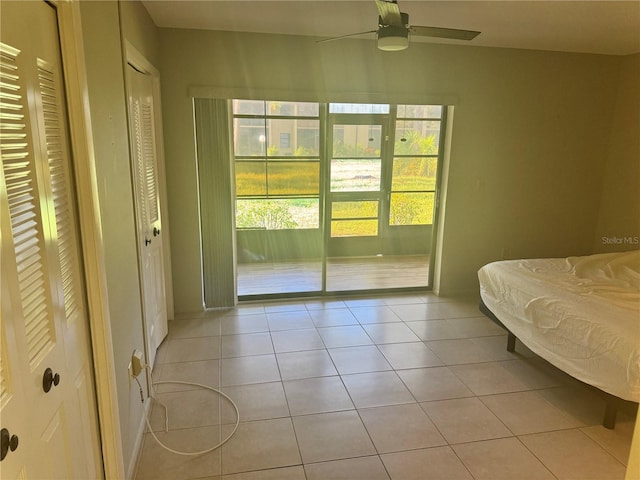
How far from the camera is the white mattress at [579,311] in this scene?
238 centimetres

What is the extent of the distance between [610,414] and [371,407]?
1.43m

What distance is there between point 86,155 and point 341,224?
377 centimetres

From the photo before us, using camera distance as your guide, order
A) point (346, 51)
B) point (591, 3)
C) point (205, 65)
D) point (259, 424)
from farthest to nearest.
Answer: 1. point (346, 51)
2. point (205, 65)
3. point (591, 3)
4. point (259, 424)

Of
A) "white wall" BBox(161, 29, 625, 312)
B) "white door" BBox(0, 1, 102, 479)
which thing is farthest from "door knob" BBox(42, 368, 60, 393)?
"white wall" BBox(161, 29, 625, 312)

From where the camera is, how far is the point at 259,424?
2584 mm

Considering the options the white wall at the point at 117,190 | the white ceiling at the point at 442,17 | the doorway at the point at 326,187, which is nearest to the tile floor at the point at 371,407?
the white wall at the point at 117,190

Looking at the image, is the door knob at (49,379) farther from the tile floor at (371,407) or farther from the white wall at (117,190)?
the tile floor at (371,407)

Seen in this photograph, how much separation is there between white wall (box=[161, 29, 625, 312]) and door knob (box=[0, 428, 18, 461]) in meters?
3.05

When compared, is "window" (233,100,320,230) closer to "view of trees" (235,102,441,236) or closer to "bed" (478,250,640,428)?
"view of trees" (235,102,441,236)

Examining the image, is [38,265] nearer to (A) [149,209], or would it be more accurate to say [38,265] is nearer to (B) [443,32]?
(A) [149,209]

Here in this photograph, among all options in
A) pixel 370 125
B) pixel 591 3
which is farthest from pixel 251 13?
pixel 591 3

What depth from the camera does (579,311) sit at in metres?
2.66

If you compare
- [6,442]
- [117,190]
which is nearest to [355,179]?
[117,190]

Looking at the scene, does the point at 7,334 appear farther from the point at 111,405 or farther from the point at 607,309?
the point at 607,309
